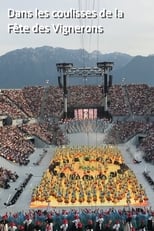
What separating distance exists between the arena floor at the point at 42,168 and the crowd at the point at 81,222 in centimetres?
766

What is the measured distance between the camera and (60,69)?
7181 centimetres

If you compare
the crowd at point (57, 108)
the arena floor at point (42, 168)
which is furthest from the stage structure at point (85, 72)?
the arena floor at point (42, 168)

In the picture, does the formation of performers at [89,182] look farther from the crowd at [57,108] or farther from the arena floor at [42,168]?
the crowd at [57,108]

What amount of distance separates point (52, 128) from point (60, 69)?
342 inches

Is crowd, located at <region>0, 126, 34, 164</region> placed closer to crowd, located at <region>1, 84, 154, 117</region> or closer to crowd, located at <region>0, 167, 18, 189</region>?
crowd, located at <region>0, 167, 18, 189</region>

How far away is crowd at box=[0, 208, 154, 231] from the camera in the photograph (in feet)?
83.8

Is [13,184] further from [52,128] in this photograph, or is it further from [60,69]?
[60,69]

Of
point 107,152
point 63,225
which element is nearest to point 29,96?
point 107,152

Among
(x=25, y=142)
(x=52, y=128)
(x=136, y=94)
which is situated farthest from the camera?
(x=136, y=94)

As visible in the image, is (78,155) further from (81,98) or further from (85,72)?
(81,98)

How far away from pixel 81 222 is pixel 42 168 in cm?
2235

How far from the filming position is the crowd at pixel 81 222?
25547mm

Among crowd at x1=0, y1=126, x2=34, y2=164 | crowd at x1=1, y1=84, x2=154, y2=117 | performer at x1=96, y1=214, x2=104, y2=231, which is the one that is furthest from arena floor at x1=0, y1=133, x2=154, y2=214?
crowd at x1=1, y1=84, x2=154, y2=117

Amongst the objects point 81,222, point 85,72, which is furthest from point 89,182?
point 85,72
